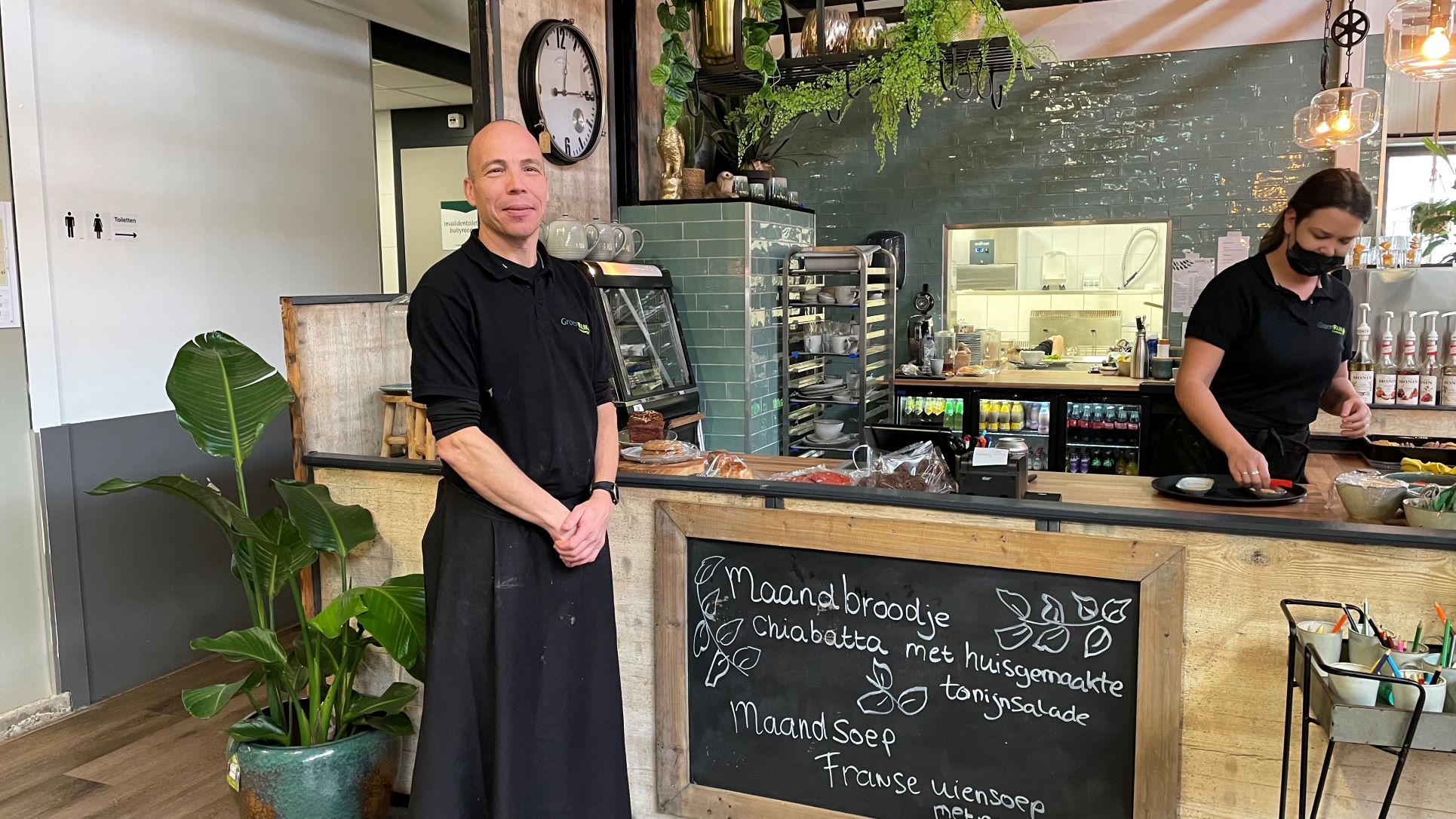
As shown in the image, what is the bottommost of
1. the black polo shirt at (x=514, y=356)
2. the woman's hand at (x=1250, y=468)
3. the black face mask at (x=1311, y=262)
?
the woman's hand at (x=1250, y=468)

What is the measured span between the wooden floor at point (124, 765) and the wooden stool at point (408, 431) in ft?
3.57

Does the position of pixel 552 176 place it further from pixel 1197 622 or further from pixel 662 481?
pixel 1197 622

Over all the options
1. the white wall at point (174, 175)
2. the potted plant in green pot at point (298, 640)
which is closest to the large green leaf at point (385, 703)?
the potted plant in green pot at point (298, 640)

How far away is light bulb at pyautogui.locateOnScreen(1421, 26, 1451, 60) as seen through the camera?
2994 mm

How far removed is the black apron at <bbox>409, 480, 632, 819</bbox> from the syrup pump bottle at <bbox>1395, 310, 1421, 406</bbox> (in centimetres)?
458

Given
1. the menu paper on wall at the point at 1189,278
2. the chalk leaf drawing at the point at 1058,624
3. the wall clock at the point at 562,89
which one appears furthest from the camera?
the menu paper on wall at the point at 1189,278

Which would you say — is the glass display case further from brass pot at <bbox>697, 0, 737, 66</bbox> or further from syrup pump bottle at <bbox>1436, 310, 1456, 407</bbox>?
syrup pump bottle at <bbox>1436, 310, 1456, 407</bbox>

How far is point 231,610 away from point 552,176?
246 cm

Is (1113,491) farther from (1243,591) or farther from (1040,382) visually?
(1040,382)

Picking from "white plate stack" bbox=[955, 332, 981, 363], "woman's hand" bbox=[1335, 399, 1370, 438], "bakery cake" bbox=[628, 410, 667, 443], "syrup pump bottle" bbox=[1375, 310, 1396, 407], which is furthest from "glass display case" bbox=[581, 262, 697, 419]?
"syrup pump bottle" bbox=[1375, 310, 1396, 407]

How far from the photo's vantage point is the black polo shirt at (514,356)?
214 cm

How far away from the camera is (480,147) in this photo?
2.16 meters

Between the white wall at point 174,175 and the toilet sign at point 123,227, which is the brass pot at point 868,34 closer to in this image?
the white wall at point 174,175

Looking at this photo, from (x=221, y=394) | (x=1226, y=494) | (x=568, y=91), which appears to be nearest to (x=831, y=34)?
(x=568, y=91)
